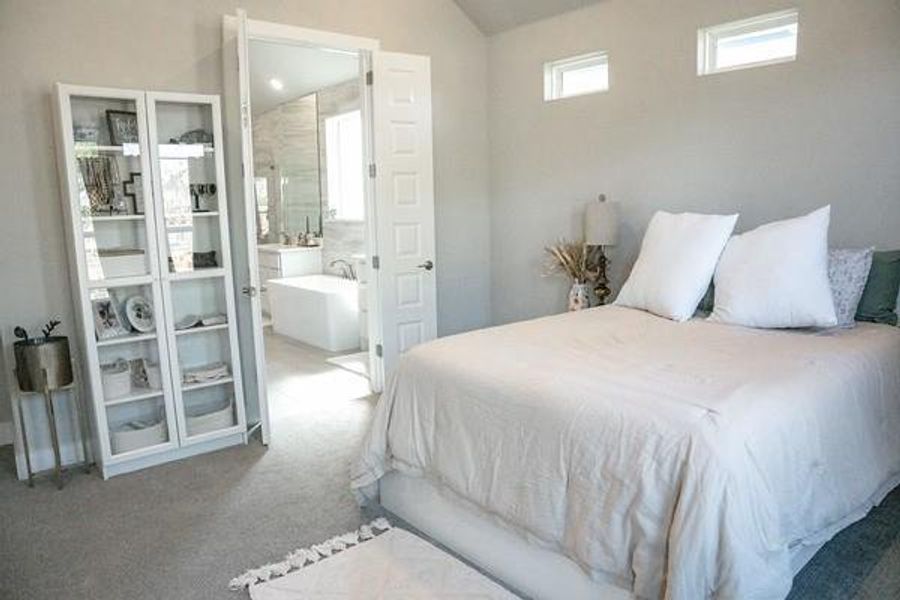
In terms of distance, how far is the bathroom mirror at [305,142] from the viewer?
639 cm

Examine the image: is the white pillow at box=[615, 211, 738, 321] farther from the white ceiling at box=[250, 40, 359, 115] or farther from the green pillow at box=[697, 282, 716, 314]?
the white ceiling at box=[250, 40, 359, 115]

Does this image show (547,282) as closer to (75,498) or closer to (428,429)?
(428,429)

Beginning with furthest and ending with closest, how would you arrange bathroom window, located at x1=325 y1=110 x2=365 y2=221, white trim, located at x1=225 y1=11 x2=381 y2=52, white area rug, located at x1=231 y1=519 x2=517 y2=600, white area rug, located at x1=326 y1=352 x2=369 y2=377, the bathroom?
bathroom window, located at x1=325 y1=110 x2=365 y2=221
the bathroom
white area rug, located at x1=326 y1=352 x2=369 y2=377
white trim, located at x1=225 y1=11 x2=381 y2=52
white area rug, located at x1=231 y1=519 x2=517 y2=600

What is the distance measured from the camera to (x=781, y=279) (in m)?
2.85

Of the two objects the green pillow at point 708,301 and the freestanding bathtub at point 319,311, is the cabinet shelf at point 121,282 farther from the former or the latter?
the green pillow at point 708,301

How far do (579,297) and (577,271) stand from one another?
200mm

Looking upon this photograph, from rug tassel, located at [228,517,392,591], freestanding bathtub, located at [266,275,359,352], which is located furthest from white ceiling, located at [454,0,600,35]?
rug tassel, located at [228,517,392,591]

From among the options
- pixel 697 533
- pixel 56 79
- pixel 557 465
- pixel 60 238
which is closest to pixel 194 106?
pixel 56 79

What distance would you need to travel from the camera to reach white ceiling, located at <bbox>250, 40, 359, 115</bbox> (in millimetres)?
5930

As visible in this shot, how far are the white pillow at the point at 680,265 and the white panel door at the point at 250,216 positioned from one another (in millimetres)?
2139

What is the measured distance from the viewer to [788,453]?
186cm

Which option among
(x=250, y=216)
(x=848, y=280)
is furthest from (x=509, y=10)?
(x=848, y=280)

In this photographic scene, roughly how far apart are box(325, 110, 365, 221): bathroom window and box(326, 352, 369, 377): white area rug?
1685mm

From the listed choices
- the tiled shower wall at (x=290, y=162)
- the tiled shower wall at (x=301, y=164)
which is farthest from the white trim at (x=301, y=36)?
the tiled shower wall at (x=290, y=162)
